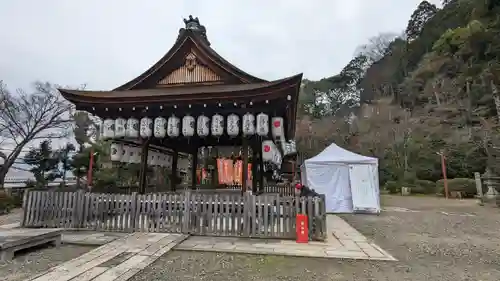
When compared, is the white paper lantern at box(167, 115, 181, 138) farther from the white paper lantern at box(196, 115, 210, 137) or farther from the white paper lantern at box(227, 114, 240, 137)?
the white paper lantern at box(227, 114, 240, 137)

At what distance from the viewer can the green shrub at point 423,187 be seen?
23.6 meters

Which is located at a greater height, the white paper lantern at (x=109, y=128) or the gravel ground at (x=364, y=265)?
the white paper lantern at (x=109, y=128)

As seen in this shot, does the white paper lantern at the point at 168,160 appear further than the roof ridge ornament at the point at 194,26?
Yes

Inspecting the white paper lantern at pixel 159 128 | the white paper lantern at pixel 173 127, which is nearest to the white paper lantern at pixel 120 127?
the white paper lantern at pixel 159 128

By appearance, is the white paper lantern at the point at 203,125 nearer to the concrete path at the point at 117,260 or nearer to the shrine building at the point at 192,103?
the shrine building at the point at 192,103

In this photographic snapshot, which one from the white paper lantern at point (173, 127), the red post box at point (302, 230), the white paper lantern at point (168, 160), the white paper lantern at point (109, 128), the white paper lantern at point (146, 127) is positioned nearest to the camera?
the red post box at point (302, 230)

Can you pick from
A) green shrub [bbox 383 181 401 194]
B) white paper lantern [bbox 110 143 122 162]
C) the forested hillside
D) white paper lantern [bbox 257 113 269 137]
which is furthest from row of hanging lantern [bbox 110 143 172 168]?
green shrub [bbox 383 181 401 194]

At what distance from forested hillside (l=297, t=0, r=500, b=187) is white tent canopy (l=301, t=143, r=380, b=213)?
11913 millimetres

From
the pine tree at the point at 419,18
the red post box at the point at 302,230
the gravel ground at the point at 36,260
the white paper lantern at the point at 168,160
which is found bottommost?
the gravel ground at the point at 36,260

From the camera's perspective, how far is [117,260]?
4.74 metres

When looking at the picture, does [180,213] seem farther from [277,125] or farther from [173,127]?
[277,125]

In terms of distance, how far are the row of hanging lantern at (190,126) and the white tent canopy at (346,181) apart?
566 cm

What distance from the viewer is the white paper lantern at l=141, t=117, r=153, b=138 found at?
26.2ft

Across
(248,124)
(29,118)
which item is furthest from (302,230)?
(29,118)
